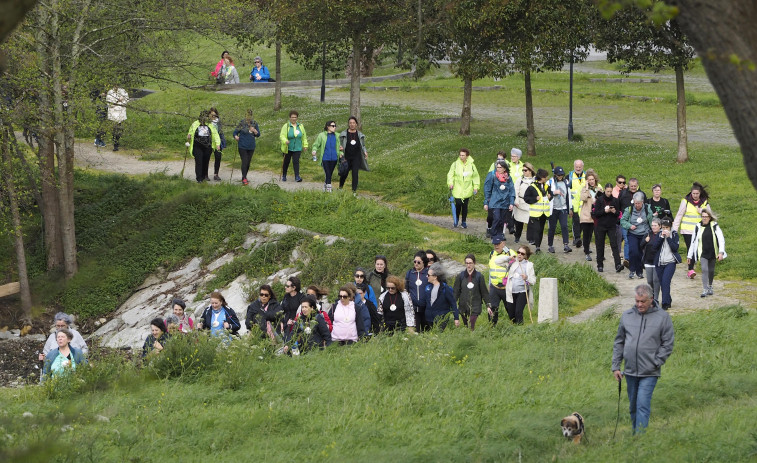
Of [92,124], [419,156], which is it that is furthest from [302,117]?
[92,124]

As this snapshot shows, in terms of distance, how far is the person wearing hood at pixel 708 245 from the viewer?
1535 centimetres

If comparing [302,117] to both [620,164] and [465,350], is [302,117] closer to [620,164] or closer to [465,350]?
[620,164]

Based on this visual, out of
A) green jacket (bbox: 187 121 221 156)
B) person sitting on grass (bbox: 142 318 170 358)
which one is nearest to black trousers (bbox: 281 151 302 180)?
green jacket (bbox: 187 121 221 156)

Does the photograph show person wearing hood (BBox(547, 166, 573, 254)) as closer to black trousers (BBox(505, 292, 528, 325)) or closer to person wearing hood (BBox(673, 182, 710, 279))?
person wearing hood (BBox(673, 182, 710, 279))

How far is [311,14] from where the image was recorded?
26266 millimetres

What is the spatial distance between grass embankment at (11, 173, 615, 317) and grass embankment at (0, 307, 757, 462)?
3.90 m

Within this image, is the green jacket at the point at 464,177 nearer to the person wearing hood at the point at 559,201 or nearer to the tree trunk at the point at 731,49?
the person wearing hood at the point at 559,201

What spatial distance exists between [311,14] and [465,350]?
16.0 m

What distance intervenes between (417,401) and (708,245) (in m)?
7.33

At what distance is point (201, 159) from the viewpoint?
2402 cm

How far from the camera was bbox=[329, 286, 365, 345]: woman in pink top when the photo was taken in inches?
520

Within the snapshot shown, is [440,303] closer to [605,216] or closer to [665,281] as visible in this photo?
[665,281]

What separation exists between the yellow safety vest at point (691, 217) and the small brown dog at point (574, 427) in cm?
791

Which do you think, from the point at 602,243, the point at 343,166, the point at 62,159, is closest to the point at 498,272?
the point at 602,243
